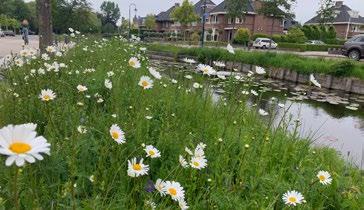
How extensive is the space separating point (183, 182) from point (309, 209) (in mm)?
885

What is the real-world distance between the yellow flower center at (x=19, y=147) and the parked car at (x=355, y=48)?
19.9m

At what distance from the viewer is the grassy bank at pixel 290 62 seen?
13609 mm

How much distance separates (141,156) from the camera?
2402 mm

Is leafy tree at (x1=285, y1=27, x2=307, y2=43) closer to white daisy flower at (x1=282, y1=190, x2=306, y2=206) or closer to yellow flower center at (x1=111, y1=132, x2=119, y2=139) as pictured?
white daisy flower at (x1=282, y1=190, x2=306, y2=206)

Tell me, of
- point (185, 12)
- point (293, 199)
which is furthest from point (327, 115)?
point (185, 12)

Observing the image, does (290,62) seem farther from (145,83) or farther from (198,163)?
(198,163)

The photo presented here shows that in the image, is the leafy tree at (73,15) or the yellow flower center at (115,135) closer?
the yellow flower center at (115,135)

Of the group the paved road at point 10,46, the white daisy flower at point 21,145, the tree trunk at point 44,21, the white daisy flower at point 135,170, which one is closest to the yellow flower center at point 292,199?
the white daisy flower at point 135,170

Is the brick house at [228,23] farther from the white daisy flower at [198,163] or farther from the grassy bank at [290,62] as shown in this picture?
the white daisy flower at [198,163]

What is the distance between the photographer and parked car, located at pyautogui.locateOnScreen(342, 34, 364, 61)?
18422 mm

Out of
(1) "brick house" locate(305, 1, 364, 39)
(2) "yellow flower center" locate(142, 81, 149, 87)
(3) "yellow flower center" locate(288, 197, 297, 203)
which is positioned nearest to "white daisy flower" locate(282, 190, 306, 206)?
(3) "yellow flower center" locate(288, 197, 297, 203)

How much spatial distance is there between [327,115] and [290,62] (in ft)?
24.1

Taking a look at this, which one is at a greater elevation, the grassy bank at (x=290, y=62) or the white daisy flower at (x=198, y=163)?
the white daisy flower at (x=198, y=163)

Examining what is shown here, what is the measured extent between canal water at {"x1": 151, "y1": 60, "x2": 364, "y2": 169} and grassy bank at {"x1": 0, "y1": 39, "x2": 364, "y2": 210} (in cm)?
131
